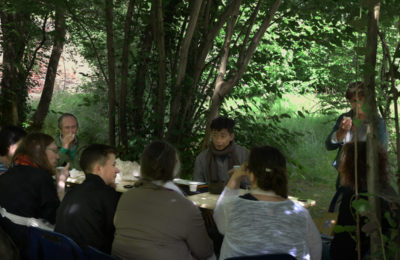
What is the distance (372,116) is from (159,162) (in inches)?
51.5

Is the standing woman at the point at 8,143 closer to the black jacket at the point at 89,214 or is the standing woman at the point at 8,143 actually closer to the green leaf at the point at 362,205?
→ the black jacket at the point at 89,214

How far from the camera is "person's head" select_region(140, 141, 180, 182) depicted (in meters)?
2.47

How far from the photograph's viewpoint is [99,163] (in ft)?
8.63

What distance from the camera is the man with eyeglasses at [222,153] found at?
13.3ft

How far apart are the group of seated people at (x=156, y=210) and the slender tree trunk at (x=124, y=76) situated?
9.73ft

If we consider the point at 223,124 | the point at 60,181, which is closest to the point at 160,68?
the point at 223,124

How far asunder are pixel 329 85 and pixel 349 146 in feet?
13.8

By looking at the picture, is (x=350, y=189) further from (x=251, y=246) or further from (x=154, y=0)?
(x=154, y=0)

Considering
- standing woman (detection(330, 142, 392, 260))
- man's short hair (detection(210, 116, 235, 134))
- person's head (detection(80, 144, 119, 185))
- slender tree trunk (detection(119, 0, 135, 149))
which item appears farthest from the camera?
slender tree trunk (detection(119, 0, 135, 149))

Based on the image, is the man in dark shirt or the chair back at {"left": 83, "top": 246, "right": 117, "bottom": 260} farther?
the man in dark shirt

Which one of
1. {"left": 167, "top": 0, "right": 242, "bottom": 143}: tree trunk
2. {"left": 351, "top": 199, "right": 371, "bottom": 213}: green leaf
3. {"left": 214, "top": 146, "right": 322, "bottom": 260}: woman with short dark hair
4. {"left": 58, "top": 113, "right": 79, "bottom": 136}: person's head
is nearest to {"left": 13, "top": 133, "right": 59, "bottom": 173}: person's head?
{"left": 214, "top": 146, "right": 322, "bottom": 260}: woman with short dark hair

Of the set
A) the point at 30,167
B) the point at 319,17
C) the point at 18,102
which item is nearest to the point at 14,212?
the point at 30,167

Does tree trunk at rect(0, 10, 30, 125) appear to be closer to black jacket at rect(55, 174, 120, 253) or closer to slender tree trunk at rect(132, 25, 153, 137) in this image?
slender tree trunk at rect(132, 25, 153, 137)

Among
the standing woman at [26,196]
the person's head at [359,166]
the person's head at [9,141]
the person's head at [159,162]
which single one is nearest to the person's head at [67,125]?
the person's head at [9,141]
